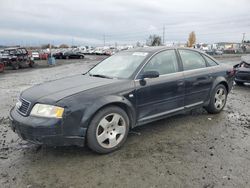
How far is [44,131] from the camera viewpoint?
3.65 m

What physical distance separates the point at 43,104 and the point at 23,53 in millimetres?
20187

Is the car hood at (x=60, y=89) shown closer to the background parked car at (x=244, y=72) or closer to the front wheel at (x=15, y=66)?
the background parked car at (x=244, y=72)

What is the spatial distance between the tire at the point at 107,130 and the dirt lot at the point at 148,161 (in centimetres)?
14

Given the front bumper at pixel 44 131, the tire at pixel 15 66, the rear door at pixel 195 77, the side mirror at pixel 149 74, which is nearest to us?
the front bumper at pixel 44 131

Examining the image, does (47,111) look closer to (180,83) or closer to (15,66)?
(180,83)

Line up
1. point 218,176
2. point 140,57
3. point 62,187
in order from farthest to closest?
1. point 140,57
2. point 218,176
3. point 62,187

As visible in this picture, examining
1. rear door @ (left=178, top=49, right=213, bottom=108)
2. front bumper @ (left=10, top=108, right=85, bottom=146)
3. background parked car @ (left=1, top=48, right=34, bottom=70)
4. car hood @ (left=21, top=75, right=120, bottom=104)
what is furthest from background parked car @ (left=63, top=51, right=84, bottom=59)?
front bumper @ (left=10, top=108, right=85, bottom=146)

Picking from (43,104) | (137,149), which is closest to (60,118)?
(43,104)

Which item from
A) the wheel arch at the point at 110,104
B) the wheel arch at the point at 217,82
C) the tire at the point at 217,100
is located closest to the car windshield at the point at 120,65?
the wheel arch at the point at 110,104

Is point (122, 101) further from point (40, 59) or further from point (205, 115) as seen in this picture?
point (40, 59)

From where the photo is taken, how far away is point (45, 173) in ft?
11.5

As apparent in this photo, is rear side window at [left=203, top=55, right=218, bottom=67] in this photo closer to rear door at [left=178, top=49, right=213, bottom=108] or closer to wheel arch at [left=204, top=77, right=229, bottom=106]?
rear door at [left=178, top=49, right=213, bottom=108]

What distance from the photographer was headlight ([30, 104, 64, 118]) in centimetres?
368

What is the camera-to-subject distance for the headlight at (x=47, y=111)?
3682mm
